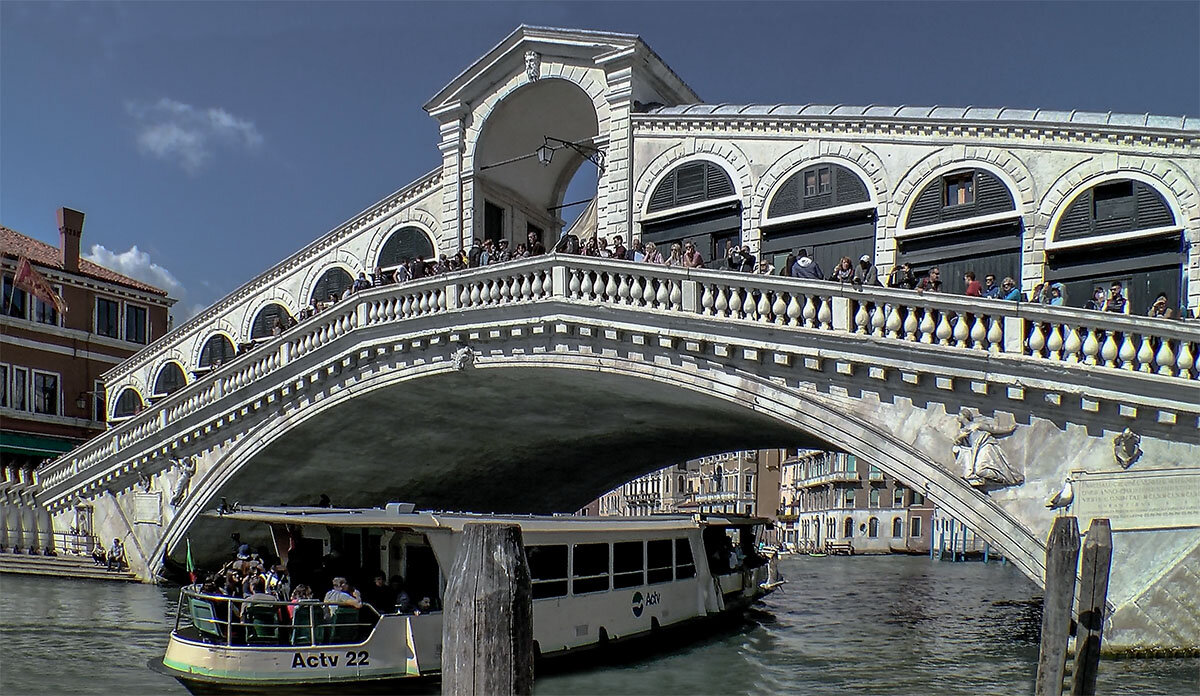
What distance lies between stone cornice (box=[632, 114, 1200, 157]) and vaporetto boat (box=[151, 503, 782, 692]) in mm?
6590

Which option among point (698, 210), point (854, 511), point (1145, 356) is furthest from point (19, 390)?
point (854, 511)

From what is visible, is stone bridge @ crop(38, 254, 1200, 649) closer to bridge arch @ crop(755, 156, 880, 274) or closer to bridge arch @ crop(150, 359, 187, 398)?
bridge arch @ crop(755, 156, 880, 274)

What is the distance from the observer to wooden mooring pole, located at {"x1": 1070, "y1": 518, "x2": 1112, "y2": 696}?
9055mm

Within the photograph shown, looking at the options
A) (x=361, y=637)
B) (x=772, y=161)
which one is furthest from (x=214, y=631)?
(x=772, y=161)

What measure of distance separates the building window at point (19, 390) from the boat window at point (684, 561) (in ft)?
68.3

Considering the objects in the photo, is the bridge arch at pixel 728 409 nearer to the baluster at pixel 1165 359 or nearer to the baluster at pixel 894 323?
the baluster at pixel 894 323

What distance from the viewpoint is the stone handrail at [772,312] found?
11102 mm

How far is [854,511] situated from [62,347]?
158 ft

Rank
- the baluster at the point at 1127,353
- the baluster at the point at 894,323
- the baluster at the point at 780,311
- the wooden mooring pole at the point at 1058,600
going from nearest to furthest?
the wooden mooring pole at the point at 1058,600 → the baluster at the point at 1127,353 → the baluster at the point at 894,323 → the baluster at the point at 780,311

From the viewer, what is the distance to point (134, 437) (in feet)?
69.9

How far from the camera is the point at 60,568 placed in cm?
2156

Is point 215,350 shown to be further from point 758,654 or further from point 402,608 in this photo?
point 758,654

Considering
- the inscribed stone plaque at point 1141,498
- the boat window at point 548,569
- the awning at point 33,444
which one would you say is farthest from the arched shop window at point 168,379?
the inscribed stone plaque at point 1141,498

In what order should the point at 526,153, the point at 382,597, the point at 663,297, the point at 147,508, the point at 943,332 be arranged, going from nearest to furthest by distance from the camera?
the point at 382,597
the point at 943,332
the point at 663,297
the point at 147,508
the point at 526,153
